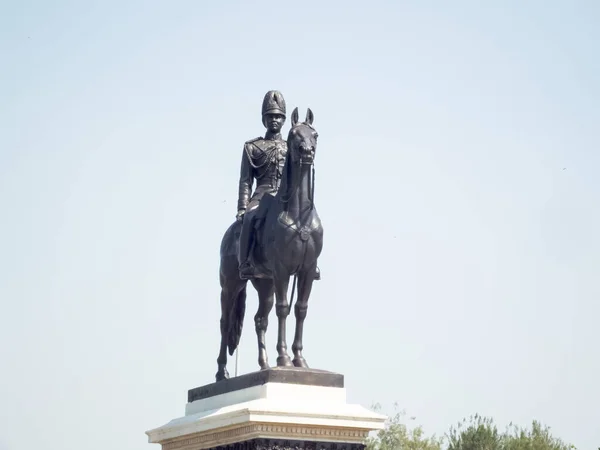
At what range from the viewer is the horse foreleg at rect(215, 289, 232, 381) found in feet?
62.8

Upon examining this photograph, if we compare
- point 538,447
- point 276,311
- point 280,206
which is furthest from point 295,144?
point 538,447

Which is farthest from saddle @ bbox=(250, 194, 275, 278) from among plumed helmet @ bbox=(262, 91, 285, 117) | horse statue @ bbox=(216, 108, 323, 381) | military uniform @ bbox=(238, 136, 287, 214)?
plumed helmet @ bbox=(262, 91, 285, 117)

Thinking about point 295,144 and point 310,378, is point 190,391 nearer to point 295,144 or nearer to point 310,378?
point 310,378

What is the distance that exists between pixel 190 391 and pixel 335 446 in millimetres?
2859

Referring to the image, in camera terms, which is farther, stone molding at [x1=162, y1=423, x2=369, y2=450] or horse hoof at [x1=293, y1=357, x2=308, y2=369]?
horse hoof at [x1=293, y1=357, x2=308, y2=369]

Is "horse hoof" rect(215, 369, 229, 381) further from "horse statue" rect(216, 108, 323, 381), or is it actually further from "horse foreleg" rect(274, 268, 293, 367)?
"horse foreleg" rect(274, 268, 293, 367)

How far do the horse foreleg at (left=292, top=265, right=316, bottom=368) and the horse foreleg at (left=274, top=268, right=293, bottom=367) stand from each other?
16 cm

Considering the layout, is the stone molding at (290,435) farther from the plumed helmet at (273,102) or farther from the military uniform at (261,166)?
the plumed helmet at (273,102)

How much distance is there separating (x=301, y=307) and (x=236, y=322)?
200 centimetres

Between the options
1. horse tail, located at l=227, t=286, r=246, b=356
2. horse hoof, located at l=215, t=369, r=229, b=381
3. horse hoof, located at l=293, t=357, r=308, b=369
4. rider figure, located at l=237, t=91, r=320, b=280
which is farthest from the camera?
horse tail, located at l=227, t=286, r=246, b=356

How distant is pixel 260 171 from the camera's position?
18.9 meters

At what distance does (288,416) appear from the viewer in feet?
54.6

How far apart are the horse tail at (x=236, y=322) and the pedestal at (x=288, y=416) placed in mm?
1708

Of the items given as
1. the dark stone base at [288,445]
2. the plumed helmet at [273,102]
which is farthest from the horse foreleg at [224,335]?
the plumed helmet at [273,102]
